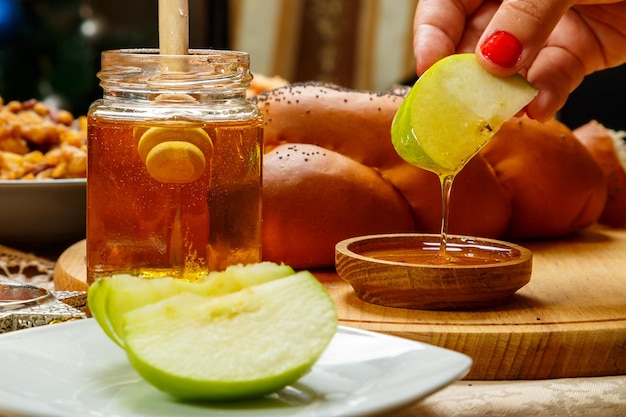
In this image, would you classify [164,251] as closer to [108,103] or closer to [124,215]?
[124,215]

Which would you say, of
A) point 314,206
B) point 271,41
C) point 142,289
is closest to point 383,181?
point 314,206

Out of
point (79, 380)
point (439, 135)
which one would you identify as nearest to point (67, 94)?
point (439, 135)

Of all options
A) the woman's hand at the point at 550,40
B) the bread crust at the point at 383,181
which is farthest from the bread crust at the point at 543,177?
the woman's hand at the point at 550,40

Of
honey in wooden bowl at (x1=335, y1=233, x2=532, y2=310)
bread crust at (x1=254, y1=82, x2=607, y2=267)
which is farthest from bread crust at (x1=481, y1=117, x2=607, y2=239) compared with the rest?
honey in wooden bowl at (x1=335, y1=233, x2=532, y2=310)

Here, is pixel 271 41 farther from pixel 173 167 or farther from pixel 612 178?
pixel 173 167

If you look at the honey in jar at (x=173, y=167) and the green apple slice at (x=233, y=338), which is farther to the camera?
the honey in jar at (x=173, y=167)

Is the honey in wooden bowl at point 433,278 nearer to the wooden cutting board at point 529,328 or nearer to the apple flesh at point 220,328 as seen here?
the wooden cutting board at point 529,328
